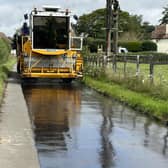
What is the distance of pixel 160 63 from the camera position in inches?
870

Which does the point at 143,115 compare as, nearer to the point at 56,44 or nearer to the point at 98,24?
the point at 56,44

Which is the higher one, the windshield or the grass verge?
the windshield

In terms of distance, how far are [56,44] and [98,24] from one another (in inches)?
3562

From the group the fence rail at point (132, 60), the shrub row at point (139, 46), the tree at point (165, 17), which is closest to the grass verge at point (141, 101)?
the fence rail at point (132, 60)

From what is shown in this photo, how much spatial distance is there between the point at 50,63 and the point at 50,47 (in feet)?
3.95

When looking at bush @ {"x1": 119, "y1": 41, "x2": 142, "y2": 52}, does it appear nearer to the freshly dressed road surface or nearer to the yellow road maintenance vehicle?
the yellow road maintenance vehicle

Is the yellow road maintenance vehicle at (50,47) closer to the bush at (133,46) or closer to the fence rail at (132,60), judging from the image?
the fence rail at (132,60)

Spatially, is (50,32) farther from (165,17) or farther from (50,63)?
(165,17)

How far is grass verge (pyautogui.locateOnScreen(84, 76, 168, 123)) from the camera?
48.6 ft

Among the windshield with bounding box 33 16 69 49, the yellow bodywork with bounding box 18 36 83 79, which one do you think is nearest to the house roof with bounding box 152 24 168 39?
the windshield with bounding box 33 16 69 49

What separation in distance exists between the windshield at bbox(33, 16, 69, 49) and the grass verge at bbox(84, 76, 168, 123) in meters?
5.17

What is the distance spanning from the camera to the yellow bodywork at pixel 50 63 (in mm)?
27297

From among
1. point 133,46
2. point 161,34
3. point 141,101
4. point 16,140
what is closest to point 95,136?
point 16,140

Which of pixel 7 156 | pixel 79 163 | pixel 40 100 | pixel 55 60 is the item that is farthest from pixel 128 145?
pixel 55 60
